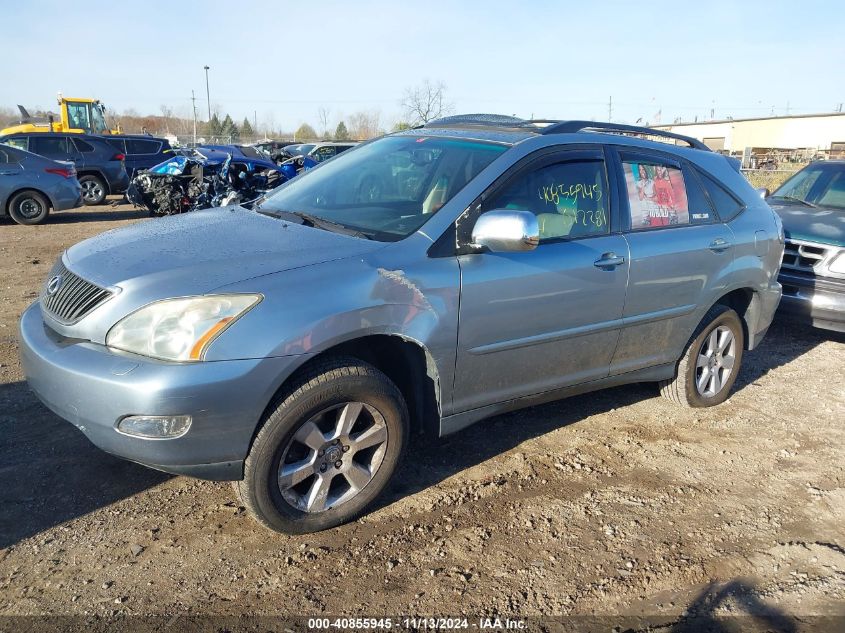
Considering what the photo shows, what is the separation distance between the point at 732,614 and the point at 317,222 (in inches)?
100

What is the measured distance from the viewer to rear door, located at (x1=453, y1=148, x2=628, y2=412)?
3191mm

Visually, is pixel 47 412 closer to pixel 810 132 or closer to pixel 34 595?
pixel 34 595

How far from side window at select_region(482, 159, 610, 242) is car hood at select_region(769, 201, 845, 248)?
11.8ft

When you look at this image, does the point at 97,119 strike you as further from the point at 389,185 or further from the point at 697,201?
the point at 697,201

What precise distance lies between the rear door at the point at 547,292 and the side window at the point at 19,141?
45.1 feet

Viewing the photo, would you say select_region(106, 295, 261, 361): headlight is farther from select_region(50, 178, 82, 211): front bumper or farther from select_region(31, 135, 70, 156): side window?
select_region(31, 135, 70, 156): side window

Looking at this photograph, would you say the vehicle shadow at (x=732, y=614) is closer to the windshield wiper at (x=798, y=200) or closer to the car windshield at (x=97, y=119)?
the windshield wiper at (x=798, y=200)

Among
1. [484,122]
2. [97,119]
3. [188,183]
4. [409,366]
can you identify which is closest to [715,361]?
[484,122]

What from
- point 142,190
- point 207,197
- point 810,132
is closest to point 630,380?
point 207,197

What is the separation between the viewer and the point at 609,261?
3656 mm

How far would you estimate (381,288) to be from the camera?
288cm

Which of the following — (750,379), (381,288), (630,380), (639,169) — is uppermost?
(639,169)

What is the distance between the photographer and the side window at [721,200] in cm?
445

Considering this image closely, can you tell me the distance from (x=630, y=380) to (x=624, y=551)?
1365mm
